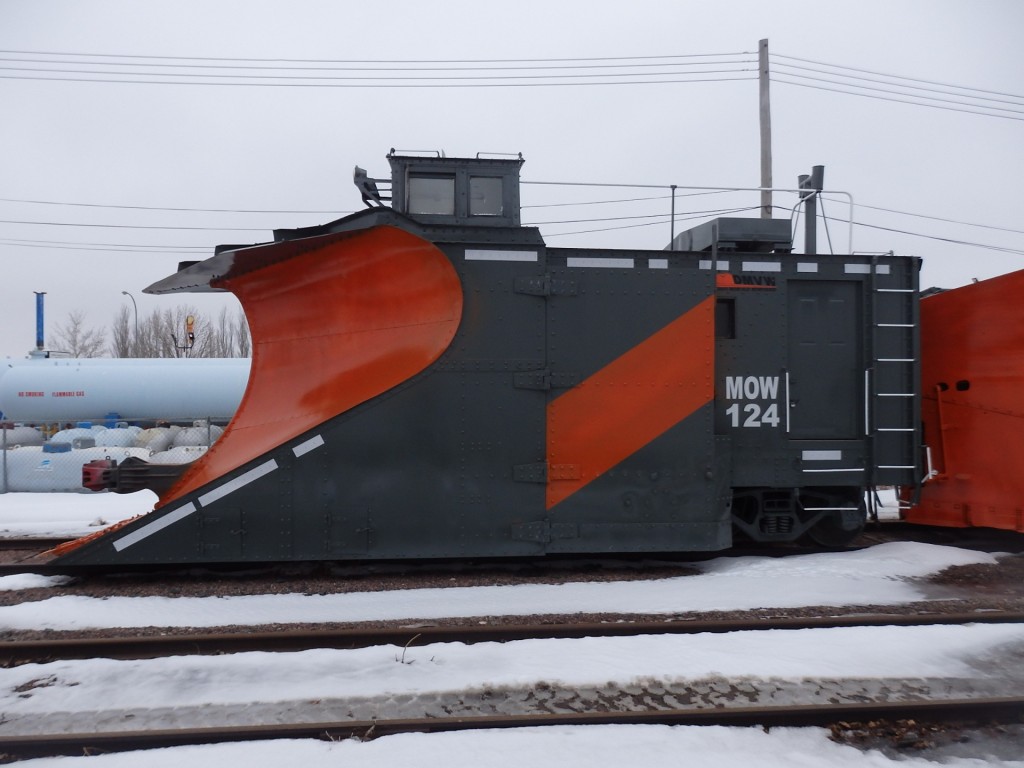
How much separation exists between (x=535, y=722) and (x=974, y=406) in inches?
249

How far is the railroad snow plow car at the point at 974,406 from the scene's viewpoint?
21.9ft

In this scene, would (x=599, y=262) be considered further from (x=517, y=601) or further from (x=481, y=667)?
(x=481, y=667)

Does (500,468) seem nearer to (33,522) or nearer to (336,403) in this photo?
(336,403)

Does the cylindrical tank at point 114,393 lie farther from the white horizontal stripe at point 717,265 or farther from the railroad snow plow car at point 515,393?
the white horizontal stripe at point 717,265

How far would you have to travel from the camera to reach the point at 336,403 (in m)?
6.18

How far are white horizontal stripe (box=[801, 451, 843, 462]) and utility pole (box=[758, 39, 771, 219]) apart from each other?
8443 mm

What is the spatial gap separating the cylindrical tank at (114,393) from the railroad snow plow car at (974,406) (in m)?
16.1

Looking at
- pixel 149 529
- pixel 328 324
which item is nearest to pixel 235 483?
pixel 149 529

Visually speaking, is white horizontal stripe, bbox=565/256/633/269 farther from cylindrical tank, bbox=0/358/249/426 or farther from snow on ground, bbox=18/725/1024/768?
cylindrical tank, bbox=0/358/249/426

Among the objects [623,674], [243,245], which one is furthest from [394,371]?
[623,674]

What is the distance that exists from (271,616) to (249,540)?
0.91 meters

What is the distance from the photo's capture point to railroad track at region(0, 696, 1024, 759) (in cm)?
338

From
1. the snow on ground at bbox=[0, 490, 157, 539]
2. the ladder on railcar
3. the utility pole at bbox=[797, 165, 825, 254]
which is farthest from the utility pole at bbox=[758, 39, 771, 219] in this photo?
the snow on ground at bbox=[0, 490, 157, 539]

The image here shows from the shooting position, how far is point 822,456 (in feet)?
22.1
